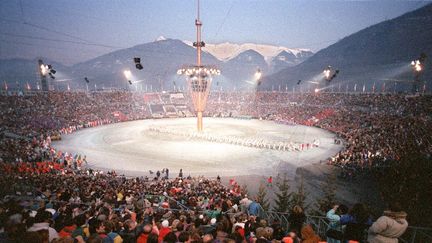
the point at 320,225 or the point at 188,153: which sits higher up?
the point at 320,225

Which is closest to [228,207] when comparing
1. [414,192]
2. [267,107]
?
[414,192]

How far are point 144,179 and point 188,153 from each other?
9.84 metres

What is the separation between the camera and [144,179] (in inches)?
779

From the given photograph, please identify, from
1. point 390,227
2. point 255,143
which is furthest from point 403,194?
point 255,143

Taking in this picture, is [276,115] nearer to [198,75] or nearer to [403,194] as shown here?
[198,75]

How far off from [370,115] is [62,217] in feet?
151

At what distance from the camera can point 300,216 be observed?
20.5ft

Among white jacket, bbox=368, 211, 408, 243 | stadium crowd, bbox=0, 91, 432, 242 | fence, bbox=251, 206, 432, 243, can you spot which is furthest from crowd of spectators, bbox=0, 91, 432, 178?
white jacket, bbox=368, 211, 408, 243

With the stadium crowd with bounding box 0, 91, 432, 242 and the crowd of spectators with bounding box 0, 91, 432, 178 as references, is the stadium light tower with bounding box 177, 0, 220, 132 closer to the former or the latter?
the stadium crowd with bounding box 0, 91, 432, 242

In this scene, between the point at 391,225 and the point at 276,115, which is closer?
the point at 391,225

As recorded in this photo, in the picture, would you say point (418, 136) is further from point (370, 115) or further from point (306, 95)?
point (306, 95)

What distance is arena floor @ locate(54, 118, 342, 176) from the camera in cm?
2435

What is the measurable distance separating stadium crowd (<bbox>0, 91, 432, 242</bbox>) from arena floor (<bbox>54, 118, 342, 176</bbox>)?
253 cm

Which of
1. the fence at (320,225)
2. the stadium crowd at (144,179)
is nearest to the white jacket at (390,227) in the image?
the stadium crowd at (144,179)
